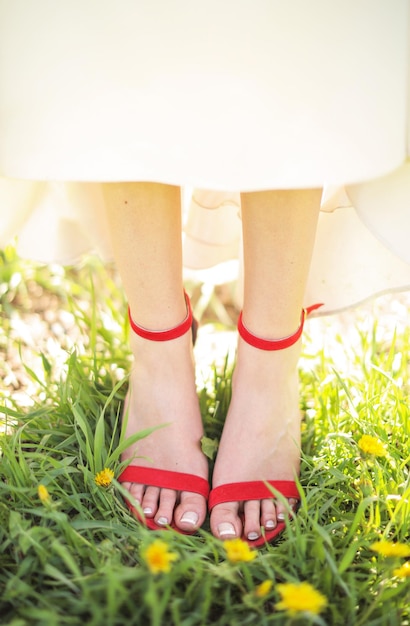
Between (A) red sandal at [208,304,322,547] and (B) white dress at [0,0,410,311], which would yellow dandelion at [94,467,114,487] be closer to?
(A) red sandal at [208,304,322,547]

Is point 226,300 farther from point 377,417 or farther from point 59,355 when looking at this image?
point 377,417

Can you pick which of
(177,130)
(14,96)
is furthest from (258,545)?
(14,96)

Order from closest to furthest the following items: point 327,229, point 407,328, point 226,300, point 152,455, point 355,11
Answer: point 355,11, point 152,455, point 327,229, point 407,328, point 226,300

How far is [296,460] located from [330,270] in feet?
1.47

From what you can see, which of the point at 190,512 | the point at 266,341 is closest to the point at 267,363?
the point at 266,341

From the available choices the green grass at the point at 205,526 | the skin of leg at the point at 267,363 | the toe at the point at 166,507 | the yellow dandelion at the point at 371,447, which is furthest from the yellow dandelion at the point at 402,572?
the toe at the point at 166,507

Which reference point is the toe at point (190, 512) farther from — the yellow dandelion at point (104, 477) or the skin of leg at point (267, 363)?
the yellow dandelion at point (104, 477)

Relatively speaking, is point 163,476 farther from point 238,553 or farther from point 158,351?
point 238,553

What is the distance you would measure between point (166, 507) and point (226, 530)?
0.13 m

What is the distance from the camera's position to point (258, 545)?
46.8 inches

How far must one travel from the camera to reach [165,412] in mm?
1304

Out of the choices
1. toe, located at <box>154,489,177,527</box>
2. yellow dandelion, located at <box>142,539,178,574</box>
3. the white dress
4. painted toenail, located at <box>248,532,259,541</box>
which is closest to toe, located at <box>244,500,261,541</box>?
painted toenail, located at <box>248,532,259,541</box>

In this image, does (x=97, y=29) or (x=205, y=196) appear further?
(x=205, y=196)

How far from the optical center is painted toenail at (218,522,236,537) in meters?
1.18
